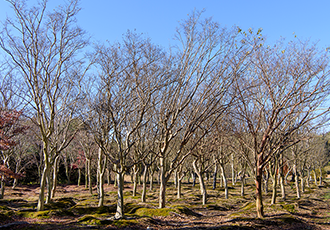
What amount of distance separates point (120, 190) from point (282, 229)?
688cm

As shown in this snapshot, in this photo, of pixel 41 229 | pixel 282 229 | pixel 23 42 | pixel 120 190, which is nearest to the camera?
pixel 41 229

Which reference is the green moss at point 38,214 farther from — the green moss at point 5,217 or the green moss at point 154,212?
the green moss at point 154,212

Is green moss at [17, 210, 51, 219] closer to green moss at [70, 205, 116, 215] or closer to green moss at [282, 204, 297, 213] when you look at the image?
green moss at [70, 205, 116, 215]

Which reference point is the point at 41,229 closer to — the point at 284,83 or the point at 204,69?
the point at 204,69

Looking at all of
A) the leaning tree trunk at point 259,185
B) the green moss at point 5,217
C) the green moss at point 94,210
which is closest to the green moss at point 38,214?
the green moss at point 5,217

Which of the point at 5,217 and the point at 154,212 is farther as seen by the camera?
the point at 154,212

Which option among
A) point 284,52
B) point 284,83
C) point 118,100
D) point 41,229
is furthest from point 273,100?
point 41,229

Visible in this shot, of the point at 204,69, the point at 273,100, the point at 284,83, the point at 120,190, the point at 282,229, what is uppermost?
the point at 204,69

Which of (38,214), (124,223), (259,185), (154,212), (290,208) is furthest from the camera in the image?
(290,208)

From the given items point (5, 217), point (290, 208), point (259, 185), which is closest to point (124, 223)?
point (5, 217)

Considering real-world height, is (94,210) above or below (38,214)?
below

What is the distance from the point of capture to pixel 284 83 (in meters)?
10.6

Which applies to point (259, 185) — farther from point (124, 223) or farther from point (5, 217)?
point (5, 217)

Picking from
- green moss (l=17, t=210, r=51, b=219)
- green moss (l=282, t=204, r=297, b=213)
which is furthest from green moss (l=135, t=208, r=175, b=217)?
green moss (l=282, t=204, r=297, b=213)
